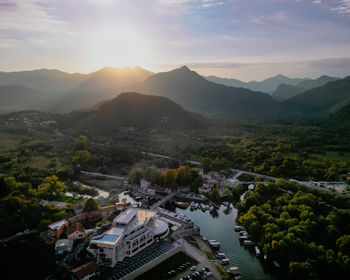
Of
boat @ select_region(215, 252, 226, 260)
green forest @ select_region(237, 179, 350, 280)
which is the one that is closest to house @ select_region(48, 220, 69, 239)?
boat @ select_region(215, 252, 226, 260)

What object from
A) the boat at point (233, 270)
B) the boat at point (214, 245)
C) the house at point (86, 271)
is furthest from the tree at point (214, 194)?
the house at point (86, 271)

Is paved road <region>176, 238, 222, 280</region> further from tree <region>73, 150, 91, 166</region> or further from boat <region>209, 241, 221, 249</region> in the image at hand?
tree <region>73, 150, 91, 166</region>

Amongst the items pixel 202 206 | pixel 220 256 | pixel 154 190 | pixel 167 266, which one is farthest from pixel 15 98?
pixel 220 256

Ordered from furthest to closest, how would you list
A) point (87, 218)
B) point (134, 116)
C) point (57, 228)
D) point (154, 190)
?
point (134, 116)
point (154, 190)
point (87, 218)
point (57, 228)

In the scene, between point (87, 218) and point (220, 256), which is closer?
point (220, 256)

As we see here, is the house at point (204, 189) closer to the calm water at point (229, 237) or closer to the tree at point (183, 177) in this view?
the tree at point (183, 177)

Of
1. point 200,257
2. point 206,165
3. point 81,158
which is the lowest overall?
point 200,257

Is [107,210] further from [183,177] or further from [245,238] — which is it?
[245,238]
